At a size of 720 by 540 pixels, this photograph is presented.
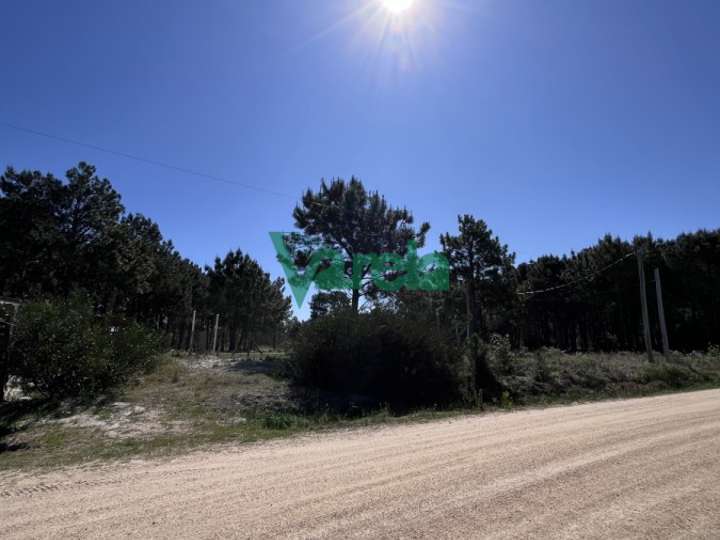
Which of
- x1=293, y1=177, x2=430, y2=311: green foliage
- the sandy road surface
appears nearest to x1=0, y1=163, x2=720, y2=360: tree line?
x1=293, y1=177, x2=430, y2=311: green foliage

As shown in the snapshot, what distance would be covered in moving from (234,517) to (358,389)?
412 inches

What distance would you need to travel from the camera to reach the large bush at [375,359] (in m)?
13.8

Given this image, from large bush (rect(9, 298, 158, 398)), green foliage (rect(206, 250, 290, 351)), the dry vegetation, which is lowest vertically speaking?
the dry vegetation

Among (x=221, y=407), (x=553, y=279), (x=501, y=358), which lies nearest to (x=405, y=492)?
(x=221, y=407)

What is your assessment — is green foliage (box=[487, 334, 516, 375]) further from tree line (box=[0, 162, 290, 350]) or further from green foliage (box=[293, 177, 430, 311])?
tree line (box=[0, 162, 290, 350])

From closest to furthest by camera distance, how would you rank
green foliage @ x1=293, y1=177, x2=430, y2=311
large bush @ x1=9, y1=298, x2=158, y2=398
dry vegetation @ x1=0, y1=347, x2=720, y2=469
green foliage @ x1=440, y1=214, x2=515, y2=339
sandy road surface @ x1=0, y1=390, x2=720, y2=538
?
sandy road surface @ x1=0, y1=390, x2=720, y2=538 → dry vegetation @ x1=0, y1=347, x2=720, y2=469 → large bush @ x1=9, y1=298, x2=158, y2=398 → green foliage @ x1=293, y1=177, x2=430, y2=311 → green foliage @ x1=440, y1=214, x2=515, y2=339

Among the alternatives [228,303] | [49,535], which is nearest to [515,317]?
[228,303]

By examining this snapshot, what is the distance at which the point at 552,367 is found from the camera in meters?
17.2

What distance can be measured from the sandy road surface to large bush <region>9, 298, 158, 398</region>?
16.0 feet

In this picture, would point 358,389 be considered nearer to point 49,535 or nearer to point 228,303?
point 49,535

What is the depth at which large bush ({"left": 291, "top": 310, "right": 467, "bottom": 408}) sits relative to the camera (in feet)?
45.1

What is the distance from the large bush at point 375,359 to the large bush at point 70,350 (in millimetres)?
5339

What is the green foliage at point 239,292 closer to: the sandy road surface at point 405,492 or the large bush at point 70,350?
the large bush at point 70,350

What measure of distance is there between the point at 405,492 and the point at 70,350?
367 inches
